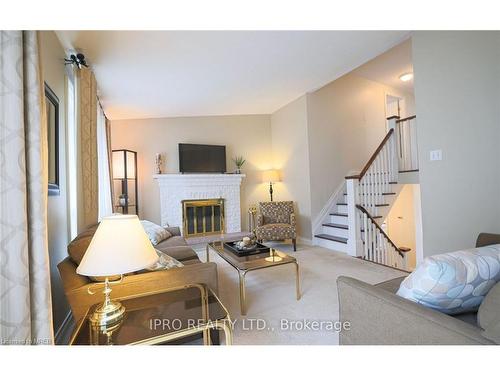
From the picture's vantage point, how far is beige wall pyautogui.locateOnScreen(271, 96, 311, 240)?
4.33 metres

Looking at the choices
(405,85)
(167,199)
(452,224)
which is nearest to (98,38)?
(167,199)

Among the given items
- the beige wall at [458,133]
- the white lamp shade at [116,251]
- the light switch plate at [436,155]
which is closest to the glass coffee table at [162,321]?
the white lamp shade at [116,251]

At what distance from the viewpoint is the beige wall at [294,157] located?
14.2 ft

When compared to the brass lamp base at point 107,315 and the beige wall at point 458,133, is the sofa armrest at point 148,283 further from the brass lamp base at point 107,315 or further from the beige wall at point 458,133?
the beige wall at point 458,133

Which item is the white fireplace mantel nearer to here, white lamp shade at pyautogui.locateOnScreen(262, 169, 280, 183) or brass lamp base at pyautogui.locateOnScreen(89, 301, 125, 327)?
white lamp shade at pyautogui.locateOnScreen(262, 169, 280, 183)

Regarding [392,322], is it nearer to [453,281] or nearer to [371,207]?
[453,281]

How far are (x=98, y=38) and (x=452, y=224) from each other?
383cm

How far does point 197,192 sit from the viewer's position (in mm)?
4770

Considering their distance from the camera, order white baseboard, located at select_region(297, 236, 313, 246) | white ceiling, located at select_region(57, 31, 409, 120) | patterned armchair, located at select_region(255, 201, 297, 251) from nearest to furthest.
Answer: white ceiling, located at select_region(57, 31, 409, 120)
patterned armchair, located at select_region(255, 201, 297, 251)
white baseboard, located at select_region(297, 236, 313, 246)

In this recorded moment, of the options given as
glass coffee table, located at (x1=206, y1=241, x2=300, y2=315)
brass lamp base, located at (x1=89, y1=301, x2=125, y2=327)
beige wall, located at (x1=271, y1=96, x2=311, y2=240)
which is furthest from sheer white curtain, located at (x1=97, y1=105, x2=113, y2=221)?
beige wall, located at (x1=271, y1=96, x2=311, y2=240)

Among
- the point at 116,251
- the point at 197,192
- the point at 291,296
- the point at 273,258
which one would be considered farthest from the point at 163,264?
the point at 197,192

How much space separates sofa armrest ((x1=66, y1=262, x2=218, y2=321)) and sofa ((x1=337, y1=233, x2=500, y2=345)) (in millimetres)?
856

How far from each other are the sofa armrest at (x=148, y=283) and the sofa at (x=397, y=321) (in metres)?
0.86
